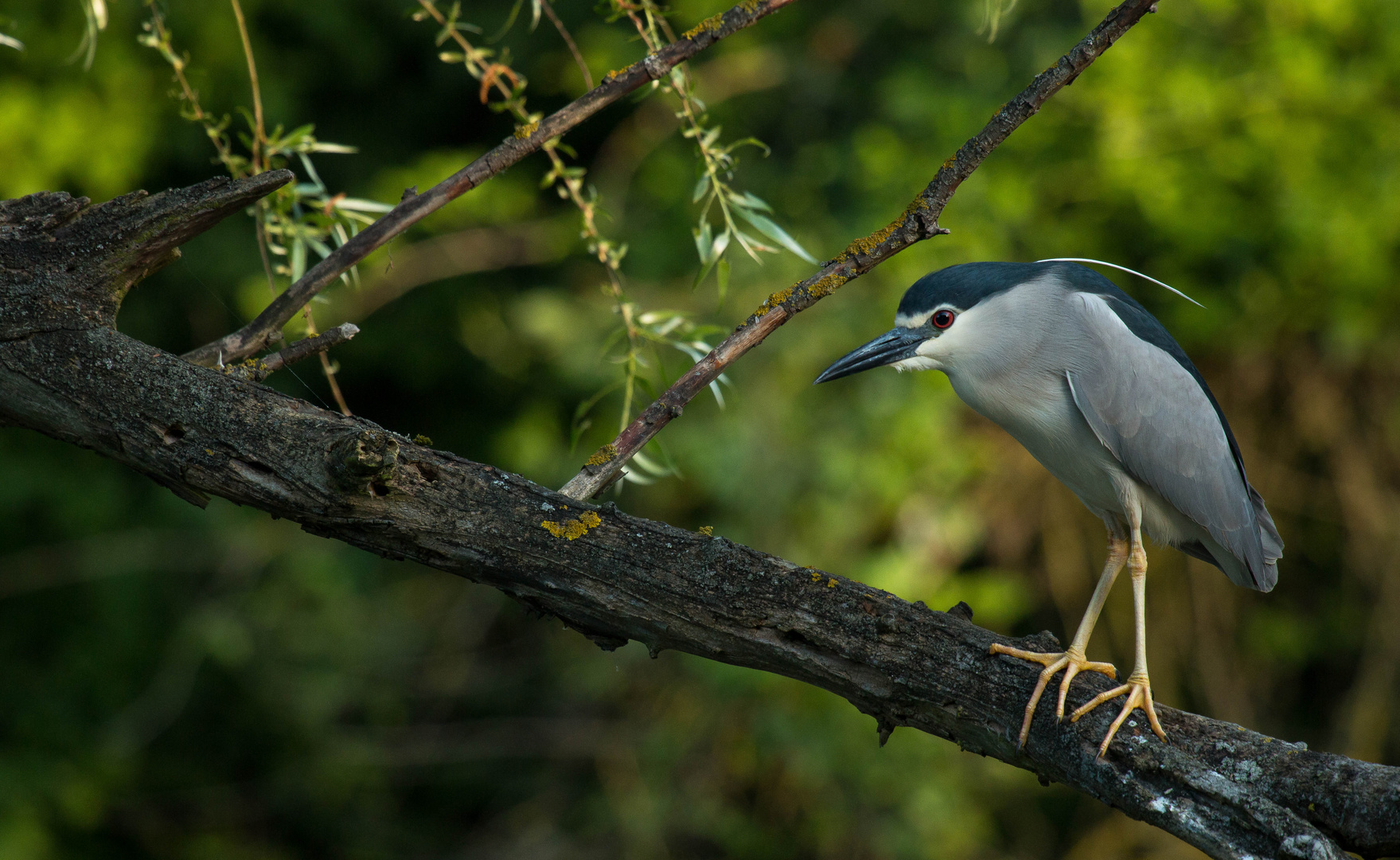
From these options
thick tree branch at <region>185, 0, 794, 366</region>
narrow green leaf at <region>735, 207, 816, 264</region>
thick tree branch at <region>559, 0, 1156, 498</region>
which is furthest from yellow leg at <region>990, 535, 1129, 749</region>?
thick tree branch at <region>185, 0, 794, 366</region>

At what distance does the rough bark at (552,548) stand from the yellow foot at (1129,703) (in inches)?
0.7

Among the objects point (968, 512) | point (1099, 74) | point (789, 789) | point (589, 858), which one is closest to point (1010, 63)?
point (1099, 74)

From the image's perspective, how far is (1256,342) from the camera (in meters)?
4.07

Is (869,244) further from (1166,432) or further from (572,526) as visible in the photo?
(1166,432)

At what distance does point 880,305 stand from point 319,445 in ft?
8.90

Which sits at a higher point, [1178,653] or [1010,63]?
[1010,63]

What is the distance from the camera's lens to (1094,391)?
2.01 metres

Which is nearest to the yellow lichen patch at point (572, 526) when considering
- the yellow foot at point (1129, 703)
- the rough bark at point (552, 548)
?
the rough bark at point (552, 548)

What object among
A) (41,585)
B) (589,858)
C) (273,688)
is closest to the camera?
(589,858)

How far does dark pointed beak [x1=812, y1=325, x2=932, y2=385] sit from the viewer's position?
2098 millimetres

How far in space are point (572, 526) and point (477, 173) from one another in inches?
24.4

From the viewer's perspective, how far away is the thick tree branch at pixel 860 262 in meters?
1.52

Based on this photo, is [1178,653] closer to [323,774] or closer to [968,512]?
[968,512]

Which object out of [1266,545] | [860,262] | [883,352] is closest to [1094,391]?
[883,352]
